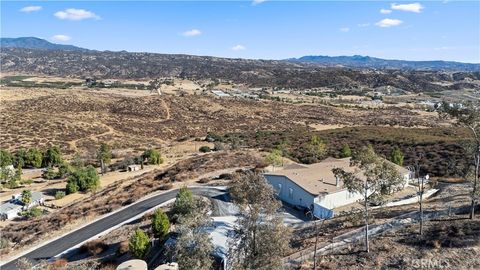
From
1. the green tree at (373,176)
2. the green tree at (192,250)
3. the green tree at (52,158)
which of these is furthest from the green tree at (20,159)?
the green tree at (373,176)

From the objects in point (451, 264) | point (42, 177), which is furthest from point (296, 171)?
point (42, 177)

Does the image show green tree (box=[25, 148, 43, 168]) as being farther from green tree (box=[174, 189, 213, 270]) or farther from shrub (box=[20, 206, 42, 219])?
green tree (box=[174, 189, 213, 270])

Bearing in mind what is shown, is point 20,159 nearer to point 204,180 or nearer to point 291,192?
point 204,180

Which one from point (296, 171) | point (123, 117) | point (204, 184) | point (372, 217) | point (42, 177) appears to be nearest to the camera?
point (372, 217)

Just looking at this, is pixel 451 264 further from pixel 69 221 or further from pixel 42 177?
pixel 42 177

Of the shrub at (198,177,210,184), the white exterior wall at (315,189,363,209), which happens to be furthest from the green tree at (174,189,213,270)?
the shrub at (198,177,210,184)
